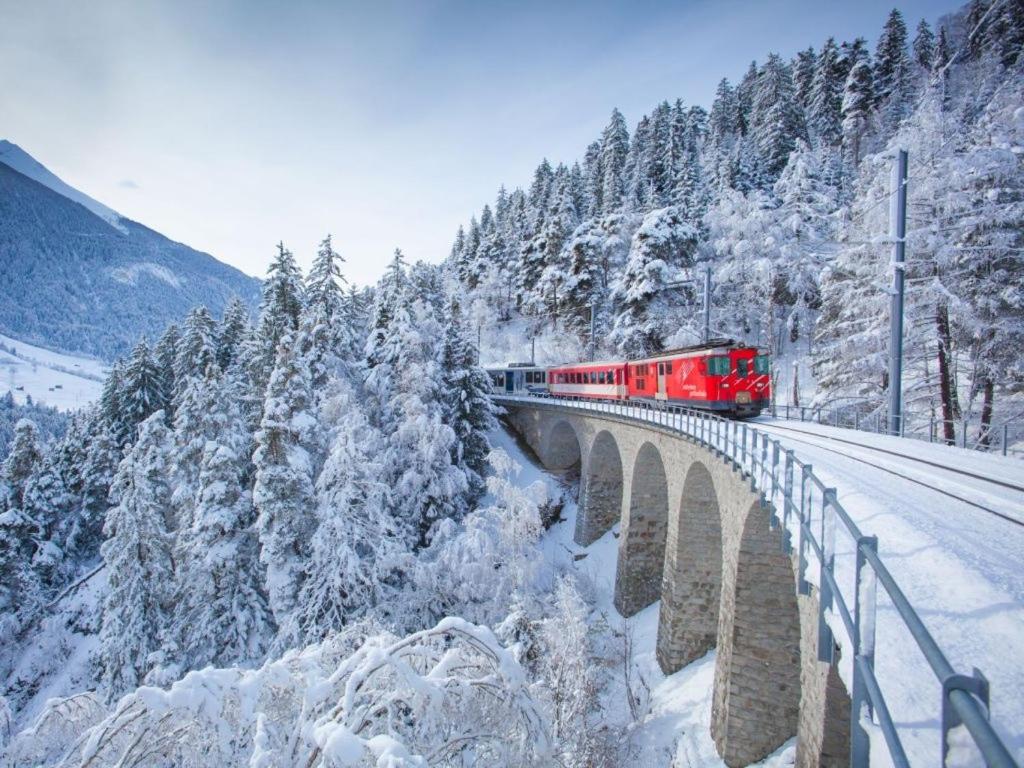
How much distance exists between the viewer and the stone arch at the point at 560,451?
1244 inches

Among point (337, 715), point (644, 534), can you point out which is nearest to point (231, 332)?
point (644, 534)

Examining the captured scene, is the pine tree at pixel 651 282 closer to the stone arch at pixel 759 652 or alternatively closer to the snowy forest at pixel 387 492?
the snowy forest at pixel 387 492

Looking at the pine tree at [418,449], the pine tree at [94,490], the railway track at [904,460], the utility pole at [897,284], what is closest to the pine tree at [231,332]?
the pine tree at [94,490]

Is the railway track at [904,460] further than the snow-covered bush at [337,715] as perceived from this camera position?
Yes

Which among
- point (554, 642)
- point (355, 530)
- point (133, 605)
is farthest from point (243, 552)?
point (554, 642)

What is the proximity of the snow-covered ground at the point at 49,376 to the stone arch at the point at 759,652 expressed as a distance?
479 feet

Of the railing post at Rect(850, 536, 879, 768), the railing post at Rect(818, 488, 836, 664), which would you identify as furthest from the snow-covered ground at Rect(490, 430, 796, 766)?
the railing post at Rect(850, 536, 879, 768)

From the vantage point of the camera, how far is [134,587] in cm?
1925

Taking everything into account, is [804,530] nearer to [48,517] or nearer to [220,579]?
[220,579]

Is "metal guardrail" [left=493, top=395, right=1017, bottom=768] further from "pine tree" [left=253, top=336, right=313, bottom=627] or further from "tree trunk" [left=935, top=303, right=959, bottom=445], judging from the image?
"pine tree" [left=253, top=336, right=313, bottom=627]

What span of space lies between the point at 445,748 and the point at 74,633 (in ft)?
114

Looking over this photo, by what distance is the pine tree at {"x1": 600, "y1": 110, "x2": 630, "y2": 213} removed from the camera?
177 feet

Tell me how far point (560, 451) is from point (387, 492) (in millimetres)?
16532

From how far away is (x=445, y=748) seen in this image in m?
3.95
